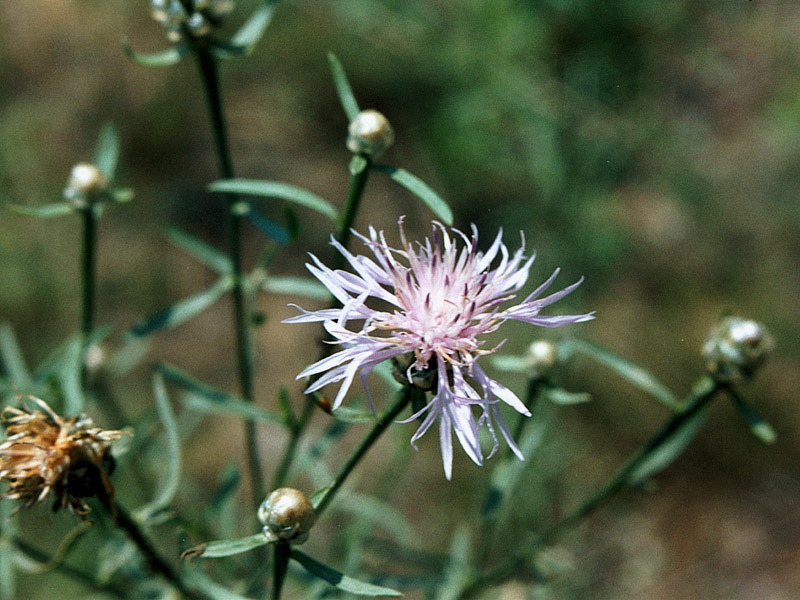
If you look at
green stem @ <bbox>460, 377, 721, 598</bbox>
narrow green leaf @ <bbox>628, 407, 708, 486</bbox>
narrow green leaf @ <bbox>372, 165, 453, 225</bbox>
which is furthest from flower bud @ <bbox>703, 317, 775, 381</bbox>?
narrow green leaf @ <bbox>372, 165, 453, 225</bbox>

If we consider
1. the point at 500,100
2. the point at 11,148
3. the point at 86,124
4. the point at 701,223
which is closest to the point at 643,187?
the point at 701,223

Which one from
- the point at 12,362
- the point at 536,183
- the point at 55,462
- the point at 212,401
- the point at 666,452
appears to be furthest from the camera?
the point at 536,183

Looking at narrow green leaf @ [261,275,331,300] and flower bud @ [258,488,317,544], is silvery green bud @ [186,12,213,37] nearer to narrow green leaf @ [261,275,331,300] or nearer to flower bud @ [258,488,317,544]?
narrow green leaf @ [261,275,331,300]

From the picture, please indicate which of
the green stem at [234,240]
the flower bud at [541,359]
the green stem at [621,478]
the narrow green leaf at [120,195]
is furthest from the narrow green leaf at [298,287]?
the green stem at [621,478]

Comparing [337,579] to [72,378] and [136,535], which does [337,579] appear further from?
[72,378]

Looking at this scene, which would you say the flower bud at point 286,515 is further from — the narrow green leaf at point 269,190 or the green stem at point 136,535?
the narrow green leaf at point 269,190

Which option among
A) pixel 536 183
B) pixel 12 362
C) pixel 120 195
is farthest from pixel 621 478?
pixel 536 183

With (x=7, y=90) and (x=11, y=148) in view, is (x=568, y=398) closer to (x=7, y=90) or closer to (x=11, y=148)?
(x=11, y=148)
